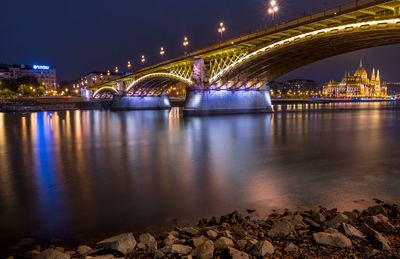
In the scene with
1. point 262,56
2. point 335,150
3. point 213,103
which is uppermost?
point 262,56

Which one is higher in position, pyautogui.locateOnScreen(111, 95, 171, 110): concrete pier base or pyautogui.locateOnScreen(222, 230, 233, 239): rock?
pyautogui.locateOnScreen(111, 95, 171, 110): concrete pier base

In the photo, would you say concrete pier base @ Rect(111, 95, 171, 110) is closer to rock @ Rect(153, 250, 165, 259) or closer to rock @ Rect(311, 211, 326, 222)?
rock @ Rect(311, 211, 326, 222)

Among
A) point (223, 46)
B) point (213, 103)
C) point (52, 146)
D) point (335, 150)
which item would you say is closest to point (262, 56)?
point (223, 46)

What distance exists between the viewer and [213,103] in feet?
138

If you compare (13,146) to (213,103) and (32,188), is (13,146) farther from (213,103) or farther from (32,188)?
(213,103)

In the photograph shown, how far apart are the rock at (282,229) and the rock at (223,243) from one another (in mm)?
728

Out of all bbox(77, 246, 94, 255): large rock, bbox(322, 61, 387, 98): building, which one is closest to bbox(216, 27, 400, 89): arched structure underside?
bbox(77, 246, 94, 255): large rock

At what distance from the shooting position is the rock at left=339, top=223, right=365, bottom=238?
14.6ft

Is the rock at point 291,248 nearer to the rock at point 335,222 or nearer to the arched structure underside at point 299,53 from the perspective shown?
the rock at point 335,222

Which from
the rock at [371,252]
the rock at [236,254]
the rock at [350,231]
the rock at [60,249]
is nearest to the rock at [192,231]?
the rock at [236,254]

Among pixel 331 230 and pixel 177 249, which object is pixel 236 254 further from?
pixel 331 230

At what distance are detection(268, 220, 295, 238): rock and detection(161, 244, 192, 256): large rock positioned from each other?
54.3 inches

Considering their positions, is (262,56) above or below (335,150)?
above

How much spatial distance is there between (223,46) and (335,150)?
24.2 m
